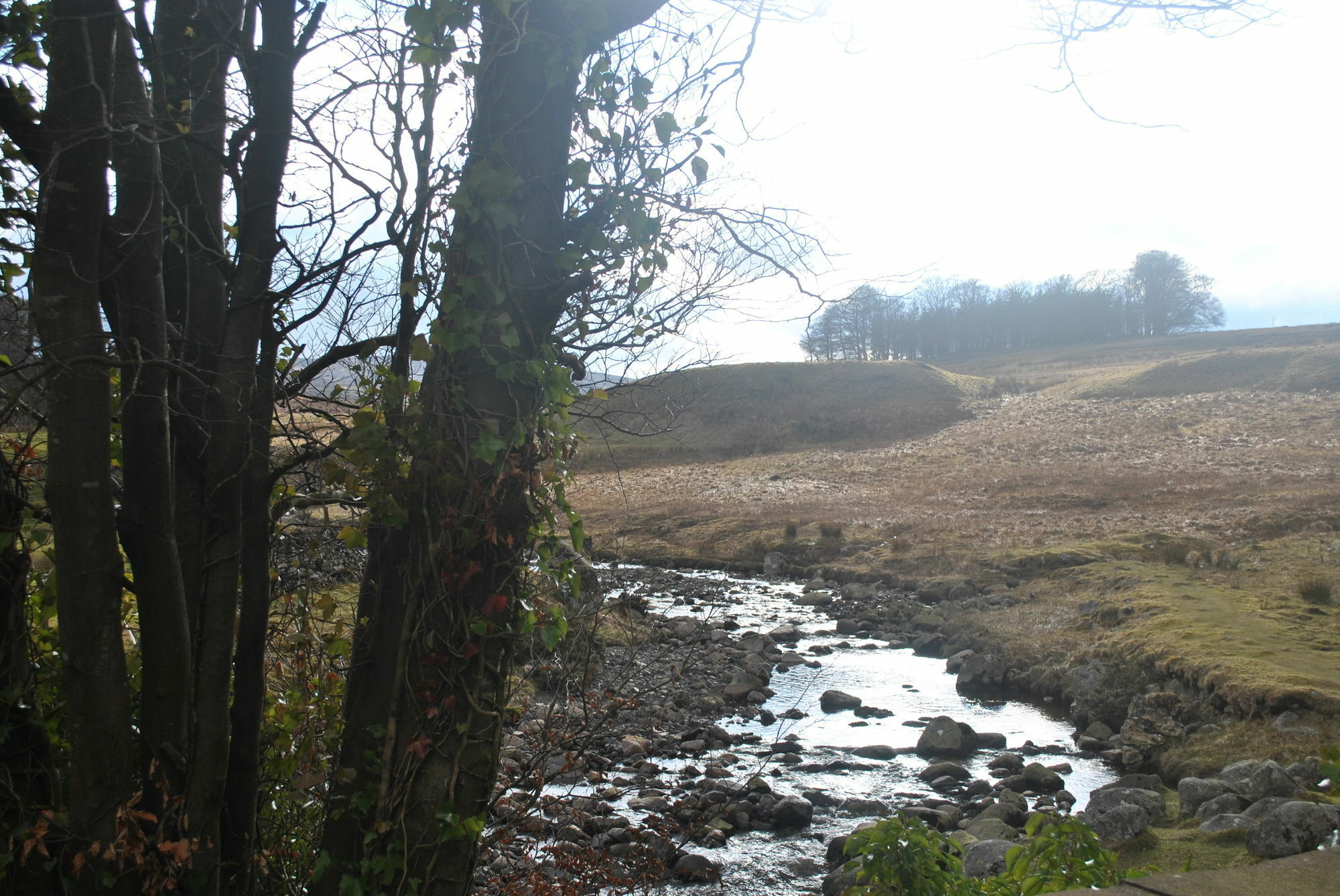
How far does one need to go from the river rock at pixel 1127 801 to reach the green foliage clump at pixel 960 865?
4134 mm

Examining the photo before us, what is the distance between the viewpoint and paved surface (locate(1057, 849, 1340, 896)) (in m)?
2.66

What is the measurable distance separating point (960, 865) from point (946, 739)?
7.00m

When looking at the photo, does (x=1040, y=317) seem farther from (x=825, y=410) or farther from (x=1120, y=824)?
(x=1120, y=824)

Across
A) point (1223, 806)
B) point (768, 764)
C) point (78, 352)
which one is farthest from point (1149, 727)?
point (78, 352)

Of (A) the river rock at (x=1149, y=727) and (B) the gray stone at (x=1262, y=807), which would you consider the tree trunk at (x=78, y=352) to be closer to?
(B) the gray stone at (x=1262, y=807)

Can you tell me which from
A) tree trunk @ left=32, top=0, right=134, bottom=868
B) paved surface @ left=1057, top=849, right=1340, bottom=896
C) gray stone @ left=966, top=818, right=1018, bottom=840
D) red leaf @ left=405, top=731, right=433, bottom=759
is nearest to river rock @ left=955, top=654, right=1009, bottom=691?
gray stone @ left=966, top=818, right=1018, bottom=840

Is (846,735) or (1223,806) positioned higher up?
(1223,806)

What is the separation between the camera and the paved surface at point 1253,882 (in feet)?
8.73

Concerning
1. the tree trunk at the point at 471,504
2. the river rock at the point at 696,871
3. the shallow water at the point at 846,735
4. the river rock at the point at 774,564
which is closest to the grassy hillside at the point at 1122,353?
the river rock at the point at 774,564

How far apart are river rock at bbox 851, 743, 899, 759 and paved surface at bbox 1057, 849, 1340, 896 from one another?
770 centimetres

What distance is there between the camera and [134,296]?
3.24 m

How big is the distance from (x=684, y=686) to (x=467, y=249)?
1055 cm

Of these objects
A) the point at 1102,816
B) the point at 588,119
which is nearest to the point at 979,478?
the point at 1102,816

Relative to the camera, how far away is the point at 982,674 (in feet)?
44.1
